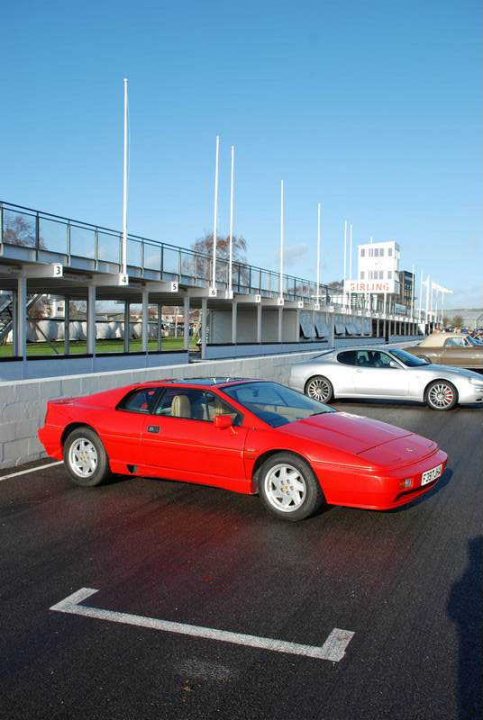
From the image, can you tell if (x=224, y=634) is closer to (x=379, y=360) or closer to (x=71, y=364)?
(x=379, y=360)

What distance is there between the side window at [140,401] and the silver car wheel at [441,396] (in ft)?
27.8

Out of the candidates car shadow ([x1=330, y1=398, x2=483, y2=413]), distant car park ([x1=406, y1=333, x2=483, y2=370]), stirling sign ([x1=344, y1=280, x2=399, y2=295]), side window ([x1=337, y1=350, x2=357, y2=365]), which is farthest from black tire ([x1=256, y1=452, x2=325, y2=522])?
stirling sign ([x1=344, y1=280, x2=399, y2=295])

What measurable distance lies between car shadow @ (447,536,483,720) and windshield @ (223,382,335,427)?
2.20 m

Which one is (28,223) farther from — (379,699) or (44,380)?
(379,699)

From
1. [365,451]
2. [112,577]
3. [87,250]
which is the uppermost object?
[87,250]

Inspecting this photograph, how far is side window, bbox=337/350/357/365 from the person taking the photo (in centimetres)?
1523

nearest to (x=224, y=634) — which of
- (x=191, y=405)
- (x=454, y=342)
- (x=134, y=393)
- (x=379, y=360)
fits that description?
(x=191, y=405)

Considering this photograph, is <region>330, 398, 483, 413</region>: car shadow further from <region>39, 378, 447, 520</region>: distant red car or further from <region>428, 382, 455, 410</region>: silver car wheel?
<region>39, 378, 447, 520</region>: distant red car

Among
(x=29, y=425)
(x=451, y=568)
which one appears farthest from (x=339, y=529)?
(x=29, y=425)

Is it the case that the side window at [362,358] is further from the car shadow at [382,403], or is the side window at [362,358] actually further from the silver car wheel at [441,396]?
the silver car wheel at [441,396]

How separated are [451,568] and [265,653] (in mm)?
1966

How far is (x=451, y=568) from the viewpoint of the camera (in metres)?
5.01

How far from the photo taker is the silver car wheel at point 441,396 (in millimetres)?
14086

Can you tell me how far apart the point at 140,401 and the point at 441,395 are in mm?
8634
